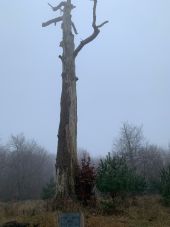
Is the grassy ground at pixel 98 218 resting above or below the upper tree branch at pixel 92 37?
below

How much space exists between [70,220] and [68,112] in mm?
9793

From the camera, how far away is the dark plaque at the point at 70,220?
7.86 metres

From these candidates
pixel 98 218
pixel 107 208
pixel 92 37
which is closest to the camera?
pixel 98 218

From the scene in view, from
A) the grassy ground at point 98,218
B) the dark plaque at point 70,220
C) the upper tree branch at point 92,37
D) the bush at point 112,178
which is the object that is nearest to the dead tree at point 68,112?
the upper tree branch at point 92,37

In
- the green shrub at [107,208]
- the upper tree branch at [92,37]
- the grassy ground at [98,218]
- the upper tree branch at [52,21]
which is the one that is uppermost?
the upper tree branch at [52,21]

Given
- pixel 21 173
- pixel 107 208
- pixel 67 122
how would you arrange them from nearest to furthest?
1. pixel 107 208
2. pixel 67 122
3. pixel 21 173

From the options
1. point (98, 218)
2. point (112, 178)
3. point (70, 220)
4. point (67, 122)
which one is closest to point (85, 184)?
point (112, 178)

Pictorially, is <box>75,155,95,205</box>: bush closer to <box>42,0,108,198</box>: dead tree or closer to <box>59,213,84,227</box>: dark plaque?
<box>42,0,108,198</box>: dead tree

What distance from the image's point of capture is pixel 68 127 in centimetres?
1720

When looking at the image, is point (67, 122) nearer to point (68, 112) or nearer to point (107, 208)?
point (68, 112)

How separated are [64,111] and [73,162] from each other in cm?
218

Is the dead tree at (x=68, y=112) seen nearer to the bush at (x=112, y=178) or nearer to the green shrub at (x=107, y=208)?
the green shrub at (x=107, y=208)

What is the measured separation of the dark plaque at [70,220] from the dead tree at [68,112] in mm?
8254

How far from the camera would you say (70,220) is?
7.90m
